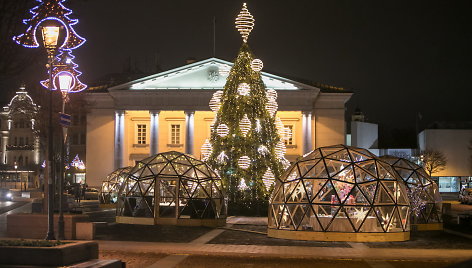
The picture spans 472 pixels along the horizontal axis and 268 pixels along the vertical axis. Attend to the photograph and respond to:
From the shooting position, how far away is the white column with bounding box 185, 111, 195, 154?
242 feet

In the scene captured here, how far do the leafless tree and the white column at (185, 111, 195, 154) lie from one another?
2747 centimetres

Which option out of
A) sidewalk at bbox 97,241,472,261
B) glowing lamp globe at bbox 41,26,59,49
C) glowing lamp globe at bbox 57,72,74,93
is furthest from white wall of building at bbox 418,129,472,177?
glowing lamp globe at bbox 41,26,59,49

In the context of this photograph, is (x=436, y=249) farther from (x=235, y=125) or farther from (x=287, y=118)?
(x=287, y=118)

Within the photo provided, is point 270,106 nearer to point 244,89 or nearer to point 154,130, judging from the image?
point 244,89

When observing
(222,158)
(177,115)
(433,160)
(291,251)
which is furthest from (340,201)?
(433,160)

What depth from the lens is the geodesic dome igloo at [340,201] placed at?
23.5m

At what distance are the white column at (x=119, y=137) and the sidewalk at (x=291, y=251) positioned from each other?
5312cm

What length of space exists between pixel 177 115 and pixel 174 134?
2.34 m

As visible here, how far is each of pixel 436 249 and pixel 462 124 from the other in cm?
8640

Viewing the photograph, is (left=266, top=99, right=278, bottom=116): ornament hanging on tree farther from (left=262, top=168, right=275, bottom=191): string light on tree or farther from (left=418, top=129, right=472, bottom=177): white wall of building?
(left=418, top=129, right=472, bottom=177): white wall of building

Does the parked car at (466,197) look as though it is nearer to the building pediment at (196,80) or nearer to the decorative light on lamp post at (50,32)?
the building pediment at (196,80)

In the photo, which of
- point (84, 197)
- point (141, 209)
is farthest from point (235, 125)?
point (84, 197)

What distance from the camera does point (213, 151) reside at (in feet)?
124

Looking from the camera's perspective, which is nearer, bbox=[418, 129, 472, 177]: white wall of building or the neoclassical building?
the neoclassical building
